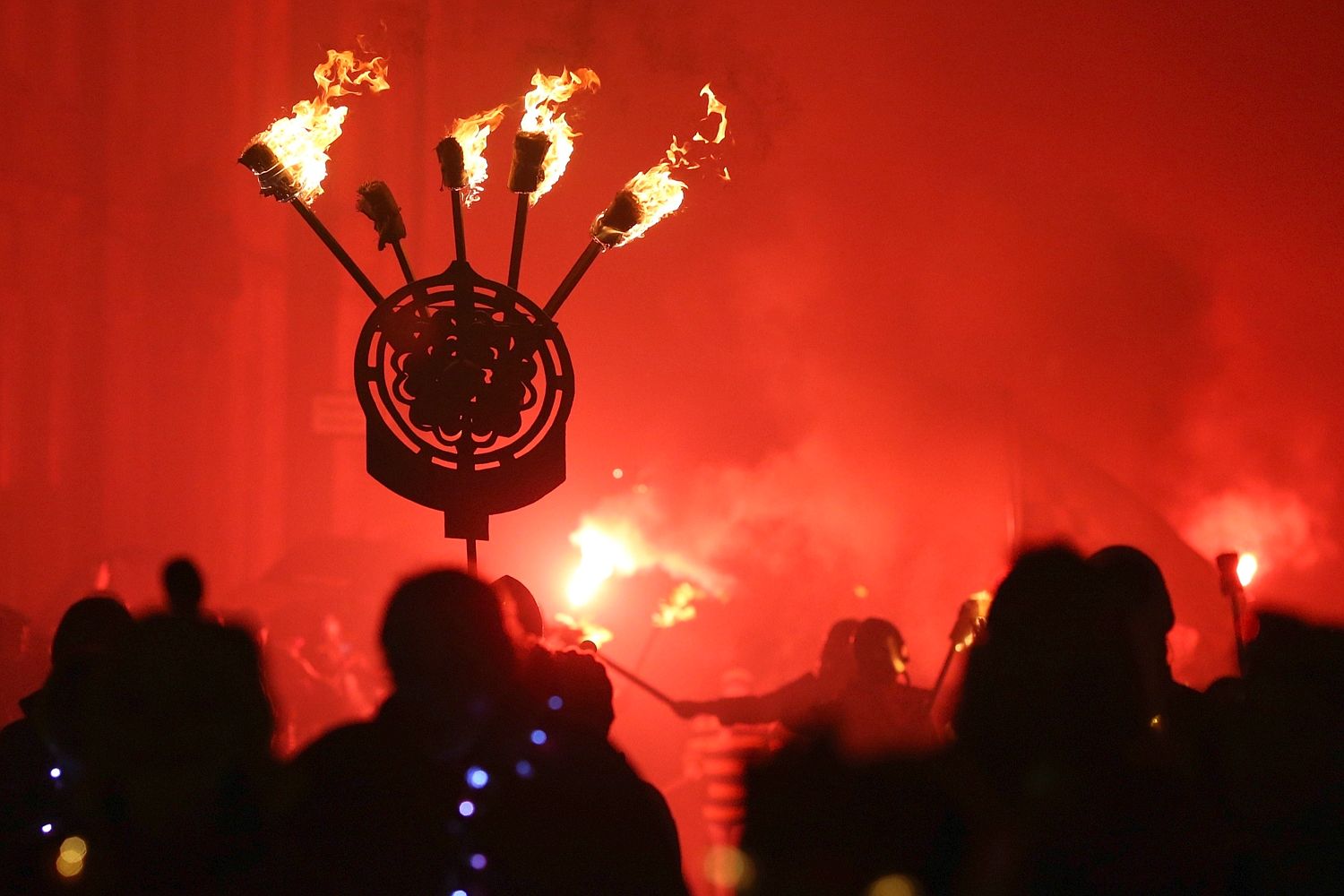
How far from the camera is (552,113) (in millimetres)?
4922

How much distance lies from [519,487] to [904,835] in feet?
8.11

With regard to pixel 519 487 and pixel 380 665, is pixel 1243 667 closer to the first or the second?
pixel 380 665

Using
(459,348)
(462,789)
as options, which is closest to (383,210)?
(459,348)

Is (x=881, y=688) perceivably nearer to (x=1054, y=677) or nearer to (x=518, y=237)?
(x=518, y=237)

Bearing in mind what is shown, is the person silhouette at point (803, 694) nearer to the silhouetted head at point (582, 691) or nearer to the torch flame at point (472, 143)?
the torch flame at point (472, 143)

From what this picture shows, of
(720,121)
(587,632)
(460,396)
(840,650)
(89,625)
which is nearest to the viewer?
(89,625)

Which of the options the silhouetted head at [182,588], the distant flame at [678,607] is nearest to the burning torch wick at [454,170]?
the silhouetted head at [182,588]

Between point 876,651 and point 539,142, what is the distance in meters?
3.07

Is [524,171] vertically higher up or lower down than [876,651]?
higher up

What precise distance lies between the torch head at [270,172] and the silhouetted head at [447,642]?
7.01 ft

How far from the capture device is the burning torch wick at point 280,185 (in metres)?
4.48

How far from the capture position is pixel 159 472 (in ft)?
48.2

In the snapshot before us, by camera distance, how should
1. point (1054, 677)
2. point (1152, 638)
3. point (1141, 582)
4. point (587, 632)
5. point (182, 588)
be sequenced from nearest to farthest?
point (1054, 677) < point (1152, 638) < point (1141, 582) < point (182, 588) < point (587, 632)

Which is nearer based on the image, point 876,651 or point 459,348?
point 459,348
